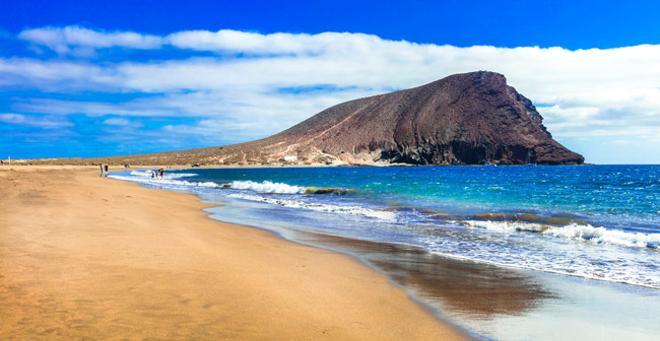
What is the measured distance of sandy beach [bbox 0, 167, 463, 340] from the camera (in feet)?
16.8

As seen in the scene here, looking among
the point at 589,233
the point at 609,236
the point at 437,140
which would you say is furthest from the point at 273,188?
the point at 437,140

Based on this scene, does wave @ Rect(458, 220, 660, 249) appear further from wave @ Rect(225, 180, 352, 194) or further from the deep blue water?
wave @ Rect(225, 180, 352, 194)

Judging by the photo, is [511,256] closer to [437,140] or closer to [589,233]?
[589,233]

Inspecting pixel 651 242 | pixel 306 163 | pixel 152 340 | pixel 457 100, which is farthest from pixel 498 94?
pixel 152 340

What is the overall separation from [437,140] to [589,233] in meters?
162

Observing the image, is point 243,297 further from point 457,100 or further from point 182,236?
point 457,100

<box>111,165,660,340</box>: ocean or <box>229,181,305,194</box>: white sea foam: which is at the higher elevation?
<box>229,181,305,194</box>: white sea foam

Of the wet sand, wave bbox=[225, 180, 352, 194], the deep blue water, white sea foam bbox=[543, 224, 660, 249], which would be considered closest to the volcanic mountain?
wave bbox=[225, 180, 352, 194]

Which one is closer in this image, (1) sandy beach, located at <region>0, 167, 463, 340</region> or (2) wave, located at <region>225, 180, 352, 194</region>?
(1) sandy beach, located at <region>0, 167, 463, 340</region>

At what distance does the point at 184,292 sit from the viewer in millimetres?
6520

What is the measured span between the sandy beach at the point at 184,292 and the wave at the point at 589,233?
902 cm

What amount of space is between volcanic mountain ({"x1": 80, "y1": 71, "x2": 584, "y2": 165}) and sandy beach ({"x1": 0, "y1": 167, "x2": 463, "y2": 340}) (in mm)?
154941

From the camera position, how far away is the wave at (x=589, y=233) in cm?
1417

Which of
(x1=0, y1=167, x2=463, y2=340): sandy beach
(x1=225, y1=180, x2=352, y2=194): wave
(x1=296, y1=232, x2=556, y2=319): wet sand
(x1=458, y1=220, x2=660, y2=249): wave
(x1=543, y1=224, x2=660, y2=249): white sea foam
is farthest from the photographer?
(x1=225, y1=180, x2=352, y2=194): wave
